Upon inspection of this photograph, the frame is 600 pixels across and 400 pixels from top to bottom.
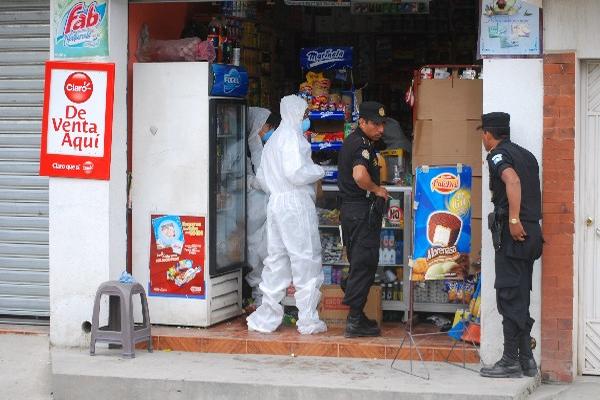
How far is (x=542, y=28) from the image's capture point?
876cm

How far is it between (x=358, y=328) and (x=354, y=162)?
144cm

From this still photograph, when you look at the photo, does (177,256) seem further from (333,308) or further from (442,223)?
(442,223)

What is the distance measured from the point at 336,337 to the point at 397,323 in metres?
0.90

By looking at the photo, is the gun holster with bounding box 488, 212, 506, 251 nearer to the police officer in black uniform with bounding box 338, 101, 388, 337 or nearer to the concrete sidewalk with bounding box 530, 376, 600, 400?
the concrete sidewalk with bounding box 530, 376, 600, 400

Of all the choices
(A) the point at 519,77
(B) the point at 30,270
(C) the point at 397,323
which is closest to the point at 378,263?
(C) the point at 397,323

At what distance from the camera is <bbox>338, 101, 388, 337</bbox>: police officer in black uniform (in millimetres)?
9594

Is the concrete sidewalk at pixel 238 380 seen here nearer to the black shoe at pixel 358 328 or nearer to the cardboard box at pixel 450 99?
the black shoe at pixel 358 328

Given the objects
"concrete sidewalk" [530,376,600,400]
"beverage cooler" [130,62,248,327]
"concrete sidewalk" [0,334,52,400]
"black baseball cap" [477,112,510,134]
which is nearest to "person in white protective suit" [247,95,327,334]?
"beverage cooler" [130,62,248,327]

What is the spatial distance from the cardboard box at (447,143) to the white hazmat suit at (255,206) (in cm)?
167

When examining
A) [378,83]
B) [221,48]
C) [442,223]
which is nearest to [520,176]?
[442,223]

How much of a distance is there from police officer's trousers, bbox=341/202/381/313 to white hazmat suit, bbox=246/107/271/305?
1.33 metres

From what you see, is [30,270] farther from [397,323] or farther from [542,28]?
[542,28]

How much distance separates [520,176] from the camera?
836 cm

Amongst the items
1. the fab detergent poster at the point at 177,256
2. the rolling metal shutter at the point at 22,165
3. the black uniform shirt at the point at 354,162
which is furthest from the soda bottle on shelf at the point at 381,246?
the rolling metal shutter at the point at 22,165
